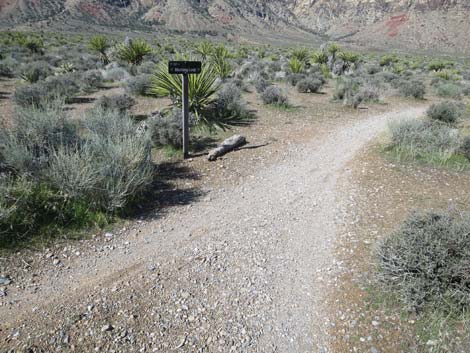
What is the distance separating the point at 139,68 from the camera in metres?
14.3

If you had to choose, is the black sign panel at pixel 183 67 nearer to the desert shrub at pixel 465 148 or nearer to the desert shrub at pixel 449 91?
the desert shrub at pixel 465 148

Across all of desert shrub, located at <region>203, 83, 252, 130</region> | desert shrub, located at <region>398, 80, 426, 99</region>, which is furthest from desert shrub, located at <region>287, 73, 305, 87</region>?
desert shrub, located at <region>203, 83, 252, 130</region>

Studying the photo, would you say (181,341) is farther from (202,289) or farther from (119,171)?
(119,171)

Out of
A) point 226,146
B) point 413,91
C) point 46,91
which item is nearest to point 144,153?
point 226,146

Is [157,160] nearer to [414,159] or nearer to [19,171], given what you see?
[19,171]

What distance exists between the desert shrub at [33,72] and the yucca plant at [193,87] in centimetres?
649

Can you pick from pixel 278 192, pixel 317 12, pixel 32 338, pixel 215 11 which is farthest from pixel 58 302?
pixel 317 12

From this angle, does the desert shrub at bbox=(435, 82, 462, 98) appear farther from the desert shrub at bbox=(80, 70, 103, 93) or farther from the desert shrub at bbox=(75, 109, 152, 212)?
the desert shrub at bbox=(80, 70, 103, 93)

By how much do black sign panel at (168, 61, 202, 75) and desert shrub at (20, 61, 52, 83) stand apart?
897cm

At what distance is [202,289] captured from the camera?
3361mm

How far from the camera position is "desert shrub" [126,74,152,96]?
1104 cm

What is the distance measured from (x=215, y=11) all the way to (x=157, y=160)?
133747 millimetres

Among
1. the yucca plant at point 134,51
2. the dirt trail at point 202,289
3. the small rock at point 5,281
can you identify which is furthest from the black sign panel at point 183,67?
the yucca plant at point 134,51

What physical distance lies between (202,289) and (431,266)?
7.38 feet
